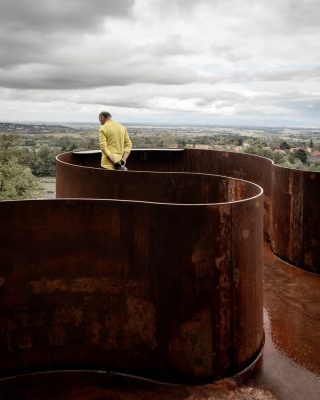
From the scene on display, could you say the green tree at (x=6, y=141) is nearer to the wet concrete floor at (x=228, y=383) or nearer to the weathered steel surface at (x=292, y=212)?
the weathered steel surface at (x=292, y=212)

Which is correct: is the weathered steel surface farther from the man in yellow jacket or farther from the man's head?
the man's head

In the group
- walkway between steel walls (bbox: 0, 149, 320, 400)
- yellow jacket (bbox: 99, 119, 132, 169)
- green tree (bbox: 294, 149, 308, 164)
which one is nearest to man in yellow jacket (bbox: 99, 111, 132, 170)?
yellow jacket (bbox: 99, 119, 132, 169)

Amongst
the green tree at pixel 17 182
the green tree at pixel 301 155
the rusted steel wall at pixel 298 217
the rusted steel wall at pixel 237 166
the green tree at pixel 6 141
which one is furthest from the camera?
the green tree at pixel 6 141

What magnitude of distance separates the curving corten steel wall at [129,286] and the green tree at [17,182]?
36.7m

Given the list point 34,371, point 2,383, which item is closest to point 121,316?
point 34,371

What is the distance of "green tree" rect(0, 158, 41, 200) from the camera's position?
3909 centimetres

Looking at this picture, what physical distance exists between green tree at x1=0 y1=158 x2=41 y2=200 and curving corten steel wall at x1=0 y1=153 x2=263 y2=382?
3666 centimetres

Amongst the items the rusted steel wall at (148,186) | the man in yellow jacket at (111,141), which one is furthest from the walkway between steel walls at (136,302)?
the man in yellow jacket at (111,141)

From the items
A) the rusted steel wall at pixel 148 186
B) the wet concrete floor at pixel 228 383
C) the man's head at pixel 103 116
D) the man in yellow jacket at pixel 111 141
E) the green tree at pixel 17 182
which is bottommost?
the green tree at pixel 17 182

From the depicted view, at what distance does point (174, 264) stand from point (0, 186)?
4003 centimetres

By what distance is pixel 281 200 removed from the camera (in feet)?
22.7

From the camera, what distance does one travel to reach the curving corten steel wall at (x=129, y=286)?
360 cm

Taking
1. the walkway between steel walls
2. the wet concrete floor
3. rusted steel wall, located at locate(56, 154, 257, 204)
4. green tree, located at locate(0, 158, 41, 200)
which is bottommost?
green tree, located at locate(0, 158, 41, 200)

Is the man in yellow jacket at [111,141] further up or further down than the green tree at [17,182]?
further up
